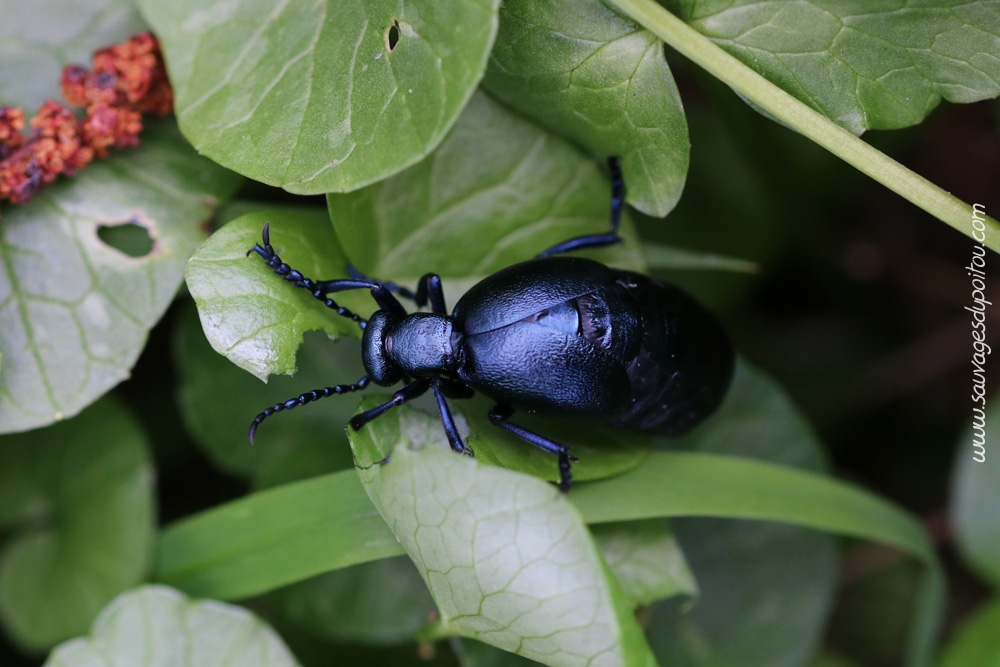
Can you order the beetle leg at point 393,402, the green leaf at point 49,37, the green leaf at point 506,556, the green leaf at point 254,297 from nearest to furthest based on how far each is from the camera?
the green leaf at point 506,556
the green leaf at point 254,297
the beetle leg at point 393,402
the green leaf at point 49,37

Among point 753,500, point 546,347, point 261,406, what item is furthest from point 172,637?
point 753,500

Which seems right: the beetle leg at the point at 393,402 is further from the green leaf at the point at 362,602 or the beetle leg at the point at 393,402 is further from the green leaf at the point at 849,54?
the green leaf at the point at 849,54

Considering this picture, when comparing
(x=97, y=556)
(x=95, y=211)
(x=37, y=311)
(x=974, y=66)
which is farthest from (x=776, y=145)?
(x=97, y=556)

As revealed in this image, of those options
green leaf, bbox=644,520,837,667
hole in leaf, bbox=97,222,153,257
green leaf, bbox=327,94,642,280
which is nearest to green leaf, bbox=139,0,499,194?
green leaf, bbox=327,94,642,280

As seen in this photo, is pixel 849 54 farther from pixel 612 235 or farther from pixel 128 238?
pixel 128 238

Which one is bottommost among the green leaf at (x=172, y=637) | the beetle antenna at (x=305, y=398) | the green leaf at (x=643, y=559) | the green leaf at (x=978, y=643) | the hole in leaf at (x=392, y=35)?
the green leaf at (x=172, y=637)

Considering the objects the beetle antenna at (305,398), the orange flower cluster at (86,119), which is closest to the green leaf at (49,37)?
the orange flower cluster at (86,119)

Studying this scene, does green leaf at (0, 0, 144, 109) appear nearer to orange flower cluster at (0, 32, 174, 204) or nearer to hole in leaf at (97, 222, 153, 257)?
orange flower cluster at (0, 32, 174, 204)

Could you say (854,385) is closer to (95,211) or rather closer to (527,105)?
(527,105)
